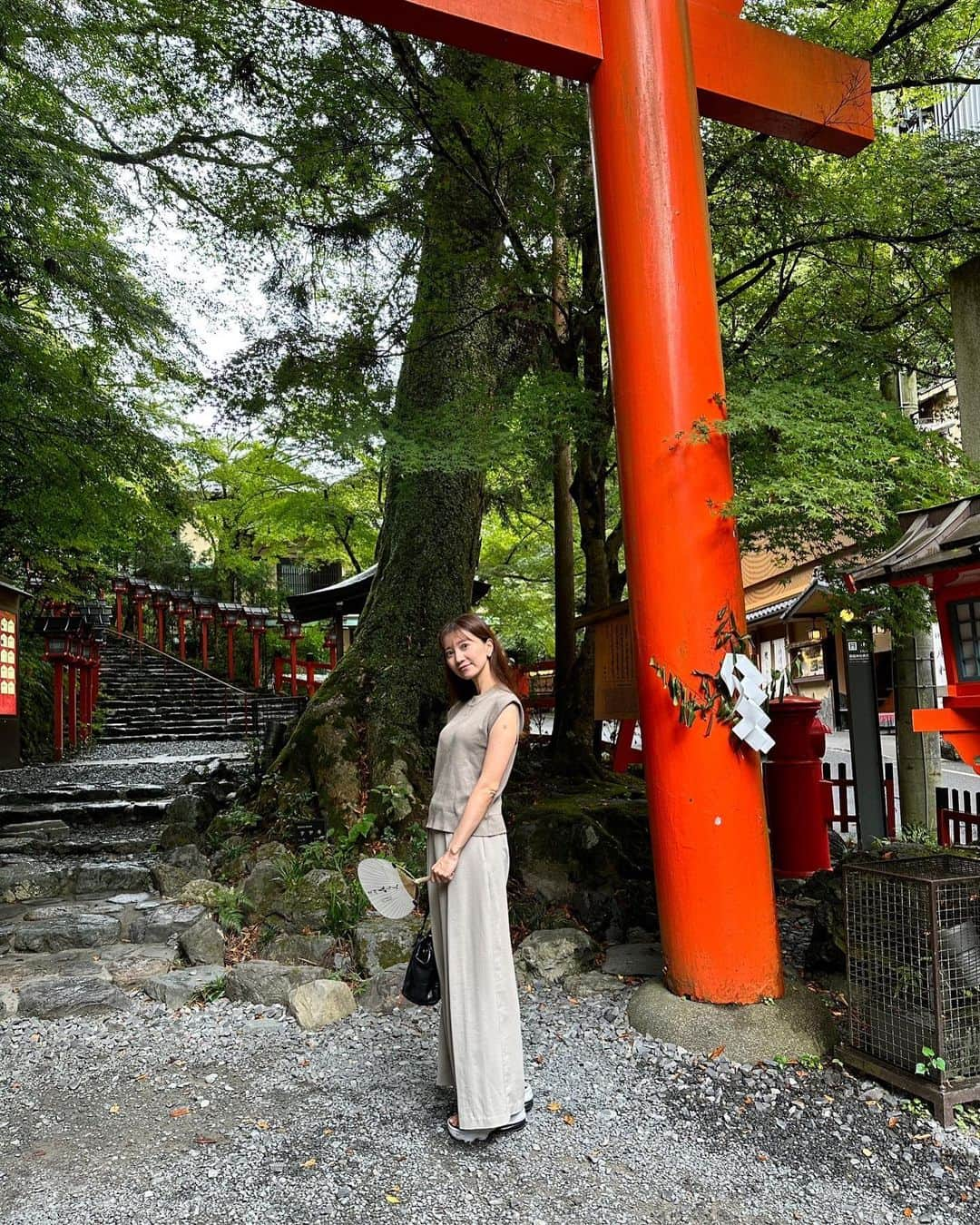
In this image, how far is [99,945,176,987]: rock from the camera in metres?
4.63

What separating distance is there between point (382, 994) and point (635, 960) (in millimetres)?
1416

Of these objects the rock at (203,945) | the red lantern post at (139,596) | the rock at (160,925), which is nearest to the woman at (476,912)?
the rock at (203,945)

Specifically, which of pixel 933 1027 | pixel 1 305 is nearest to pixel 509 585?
pixel 1 305

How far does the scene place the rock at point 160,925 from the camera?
5293mm

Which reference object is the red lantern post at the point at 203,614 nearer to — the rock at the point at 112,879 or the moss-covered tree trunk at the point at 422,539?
the moss-covered tree trunk at the point at 422,539

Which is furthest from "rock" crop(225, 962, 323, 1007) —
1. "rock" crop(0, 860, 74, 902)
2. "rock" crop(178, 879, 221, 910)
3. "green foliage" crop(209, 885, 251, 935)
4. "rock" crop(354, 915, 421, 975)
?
"rock" crop(0, 860, 74, 902)

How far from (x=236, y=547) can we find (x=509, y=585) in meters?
10.3

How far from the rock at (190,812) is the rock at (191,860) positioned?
56 centimetres

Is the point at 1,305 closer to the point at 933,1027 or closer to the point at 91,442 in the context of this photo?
the point at 91,442

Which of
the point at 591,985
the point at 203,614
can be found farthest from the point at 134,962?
the point at 203,614

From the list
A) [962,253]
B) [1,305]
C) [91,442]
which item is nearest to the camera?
[962,253]

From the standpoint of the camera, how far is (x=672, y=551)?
3.69 m

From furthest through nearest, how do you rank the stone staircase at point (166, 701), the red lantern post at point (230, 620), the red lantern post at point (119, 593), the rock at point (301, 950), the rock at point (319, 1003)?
the red lantern post at point (119, 593), the red lantern post at point (230, 620), the stone staircase at point (166, 701), the rock at point (301, 950), the rock at point (319, 1003)

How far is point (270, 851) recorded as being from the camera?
6.14 metres
